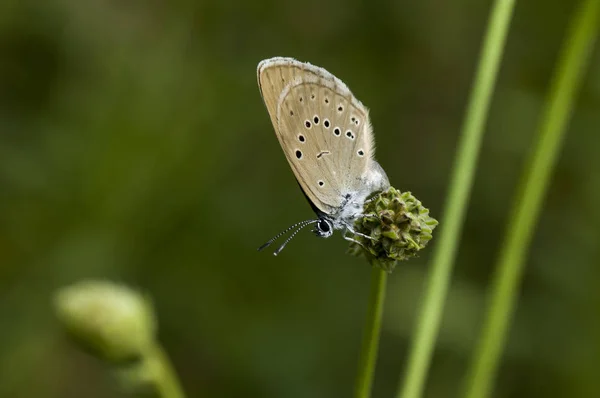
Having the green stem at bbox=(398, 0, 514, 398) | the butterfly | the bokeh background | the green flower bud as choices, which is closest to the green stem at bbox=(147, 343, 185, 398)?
the green flower bud

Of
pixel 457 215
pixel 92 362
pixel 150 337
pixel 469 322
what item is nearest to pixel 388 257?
pixel 457 215

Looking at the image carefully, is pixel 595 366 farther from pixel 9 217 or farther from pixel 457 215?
pixel 9 217

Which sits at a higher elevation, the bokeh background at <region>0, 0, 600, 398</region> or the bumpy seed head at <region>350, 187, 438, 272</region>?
the bokeh background at <region>0, 0, 600, 398</region>

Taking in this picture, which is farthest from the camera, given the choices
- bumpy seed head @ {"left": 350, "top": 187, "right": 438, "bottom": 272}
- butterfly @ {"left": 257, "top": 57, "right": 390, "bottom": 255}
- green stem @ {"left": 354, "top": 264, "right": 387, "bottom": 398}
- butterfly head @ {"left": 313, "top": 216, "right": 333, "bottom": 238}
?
butterfly head @ {"left": 313, "top": 216, "right": 333, "bottom": 238}

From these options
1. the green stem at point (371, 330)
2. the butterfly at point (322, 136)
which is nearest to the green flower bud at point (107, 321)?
the butterfly at point (322, 136)

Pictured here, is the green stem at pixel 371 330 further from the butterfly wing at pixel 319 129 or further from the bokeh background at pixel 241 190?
the bokeh background at pixel 241 190

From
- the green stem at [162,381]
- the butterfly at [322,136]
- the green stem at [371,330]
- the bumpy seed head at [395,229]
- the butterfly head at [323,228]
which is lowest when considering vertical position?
the green stem at [162,381]

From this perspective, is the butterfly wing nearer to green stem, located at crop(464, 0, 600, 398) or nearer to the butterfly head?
the butterfly head
